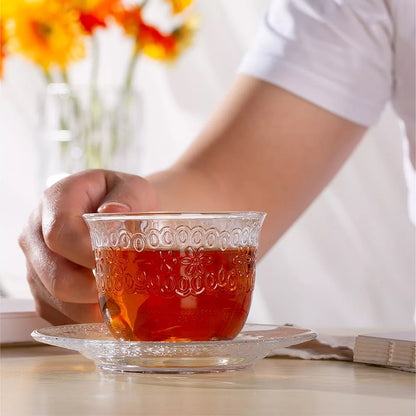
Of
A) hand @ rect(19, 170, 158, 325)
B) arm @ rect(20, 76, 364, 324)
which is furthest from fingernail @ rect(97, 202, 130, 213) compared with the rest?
arm @ rect(20, 76, 364, 324)

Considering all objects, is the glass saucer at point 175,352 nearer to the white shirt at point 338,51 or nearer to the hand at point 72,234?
the hand at point 72,234

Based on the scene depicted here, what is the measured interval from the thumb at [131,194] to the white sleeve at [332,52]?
0.47 meters

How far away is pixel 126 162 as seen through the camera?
1871 mm

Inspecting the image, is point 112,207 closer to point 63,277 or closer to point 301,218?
point 63,277

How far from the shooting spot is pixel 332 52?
4.17 feet

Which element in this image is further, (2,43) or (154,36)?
(154,36)

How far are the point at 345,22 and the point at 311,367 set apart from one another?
26.9 inches

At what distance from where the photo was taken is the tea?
24.9 inches

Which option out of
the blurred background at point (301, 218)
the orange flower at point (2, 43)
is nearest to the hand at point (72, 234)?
the orange flower at point (2, 43)

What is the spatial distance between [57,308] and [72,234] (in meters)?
0.11

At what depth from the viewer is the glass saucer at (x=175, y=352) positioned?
60cm

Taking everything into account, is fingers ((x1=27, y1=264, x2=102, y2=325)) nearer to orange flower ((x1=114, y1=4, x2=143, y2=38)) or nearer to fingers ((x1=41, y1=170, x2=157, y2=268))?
fingers ((x1=41, y1=170, x2=157, y2=268))

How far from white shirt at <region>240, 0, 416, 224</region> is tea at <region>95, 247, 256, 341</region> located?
629 mm

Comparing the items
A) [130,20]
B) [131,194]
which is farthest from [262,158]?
[130,20]
